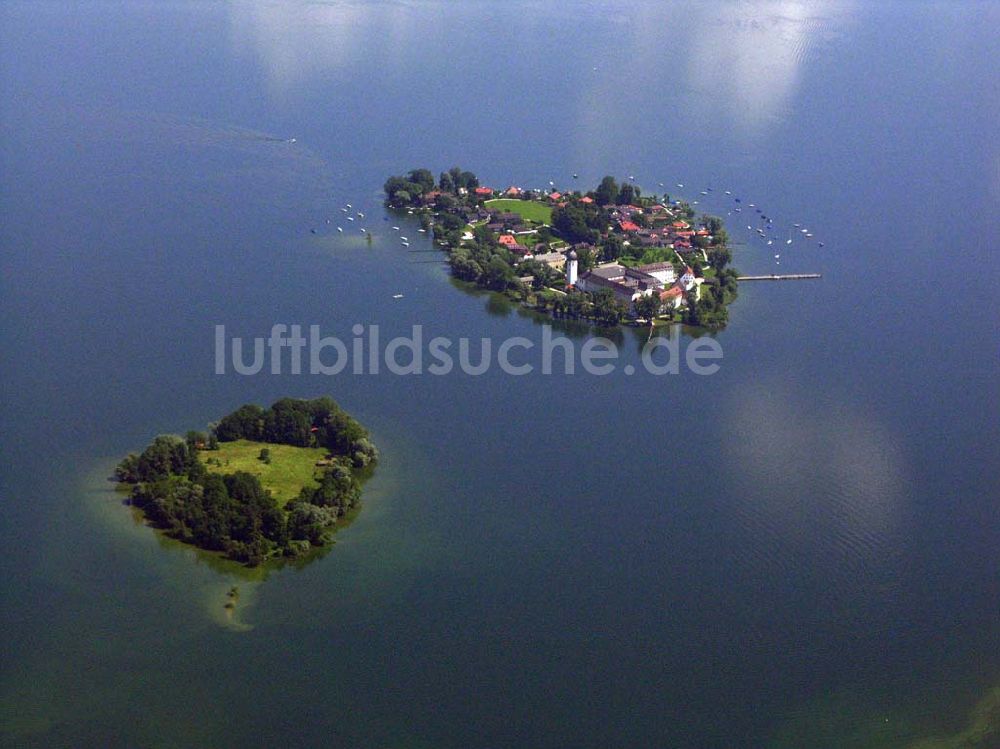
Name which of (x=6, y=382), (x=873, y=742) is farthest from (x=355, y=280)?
(x=873, y=742)

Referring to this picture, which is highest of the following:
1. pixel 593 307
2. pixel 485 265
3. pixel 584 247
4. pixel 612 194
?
pixel 612 194

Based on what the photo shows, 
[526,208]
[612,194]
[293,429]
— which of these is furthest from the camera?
[526,208]

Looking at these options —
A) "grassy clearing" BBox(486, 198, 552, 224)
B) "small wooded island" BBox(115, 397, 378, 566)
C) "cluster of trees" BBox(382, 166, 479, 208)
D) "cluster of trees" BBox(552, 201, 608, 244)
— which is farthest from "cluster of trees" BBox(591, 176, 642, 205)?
"small wooded island" BBox(115, 397, 378, 566)

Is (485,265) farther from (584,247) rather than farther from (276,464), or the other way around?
(276,464)

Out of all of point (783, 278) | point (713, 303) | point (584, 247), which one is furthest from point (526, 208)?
point (713, 303)

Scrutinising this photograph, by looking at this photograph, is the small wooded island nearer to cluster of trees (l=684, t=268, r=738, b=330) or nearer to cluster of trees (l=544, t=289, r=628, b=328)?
cluster of trees (l=544, t=289, r=628, b=328)
